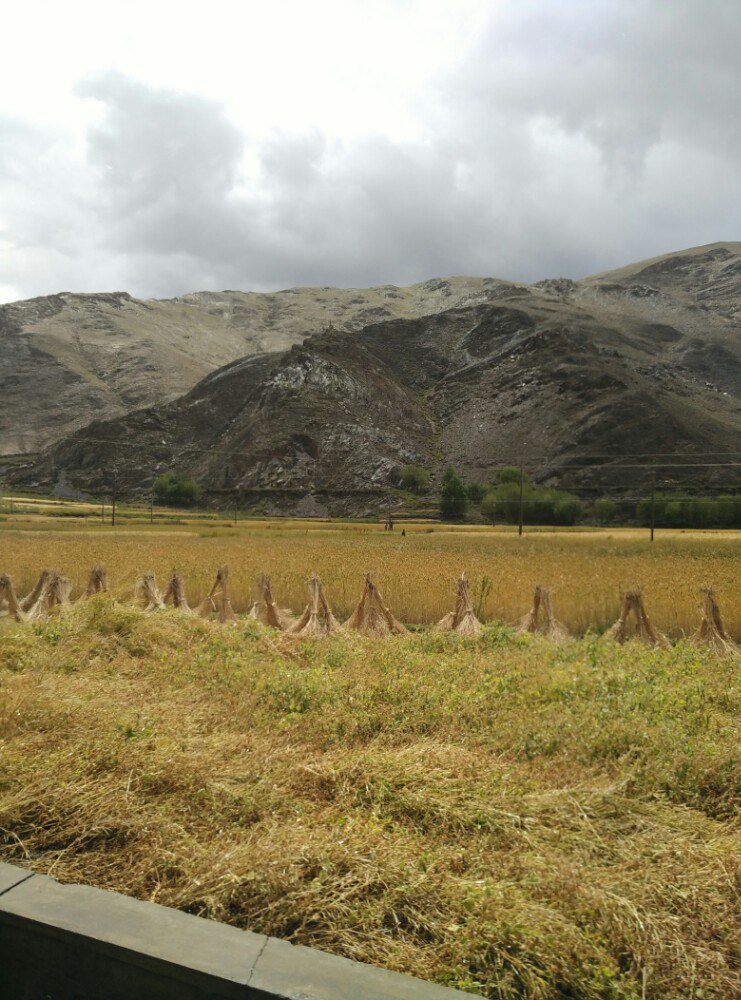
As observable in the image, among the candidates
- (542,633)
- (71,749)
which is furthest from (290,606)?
(71,749)

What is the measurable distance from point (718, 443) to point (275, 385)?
7996cm

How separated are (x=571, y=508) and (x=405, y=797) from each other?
7816 cm

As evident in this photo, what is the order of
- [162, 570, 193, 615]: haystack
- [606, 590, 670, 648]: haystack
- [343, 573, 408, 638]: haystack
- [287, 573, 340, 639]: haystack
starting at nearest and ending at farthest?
[606, 590, 670, 648]: haystack < [287, 573, 340, 639]: haystack < [343, 573, 408, 638]: haystack < [162, 570, 193, 615]: haystack

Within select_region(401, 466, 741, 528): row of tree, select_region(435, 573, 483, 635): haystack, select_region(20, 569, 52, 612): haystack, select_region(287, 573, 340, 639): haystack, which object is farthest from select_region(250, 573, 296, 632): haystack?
select_region(401, 466, 741, 528): row of tree

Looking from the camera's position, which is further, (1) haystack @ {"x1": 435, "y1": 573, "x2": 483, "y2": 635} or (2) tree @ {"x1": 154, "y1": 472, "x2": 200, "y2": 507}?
(2) tree @ {"x1": 154, "y1": 472, "x2": 200, "y2": 507}

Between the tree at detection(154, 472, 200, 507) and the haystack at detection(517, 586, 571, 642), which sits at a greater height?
the haystack at detection(517, 586, 571, 642)

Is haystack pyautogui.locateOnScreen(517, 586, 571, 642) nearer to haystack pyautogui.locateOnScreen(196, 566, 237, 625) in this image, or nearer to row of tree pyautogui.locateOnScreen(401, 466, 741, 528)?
haystack pyautogui.locateOnScreen(196, 566, 237, 625)

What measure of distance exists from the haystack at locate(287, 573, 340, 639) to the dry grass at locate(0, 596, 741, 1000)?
10.1 ft

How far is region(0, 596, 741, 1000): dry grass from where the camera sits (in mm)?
3088

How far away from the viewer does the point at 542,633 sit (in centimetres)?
1062

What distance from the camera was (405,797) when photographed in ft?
14.0

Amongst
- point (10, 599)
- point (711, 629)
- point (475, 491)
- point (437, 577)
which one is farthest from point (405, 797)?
point (475, 491)

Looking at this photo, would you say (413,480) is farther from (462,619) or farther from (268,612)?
(462,619)

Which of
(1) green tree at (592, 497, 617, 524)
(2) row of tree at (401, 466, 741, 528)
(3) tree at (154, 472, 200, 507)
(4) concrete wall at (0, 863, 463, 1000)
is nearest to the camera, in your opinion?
(4) concrete wall at (0, 863, 463, 1000)
